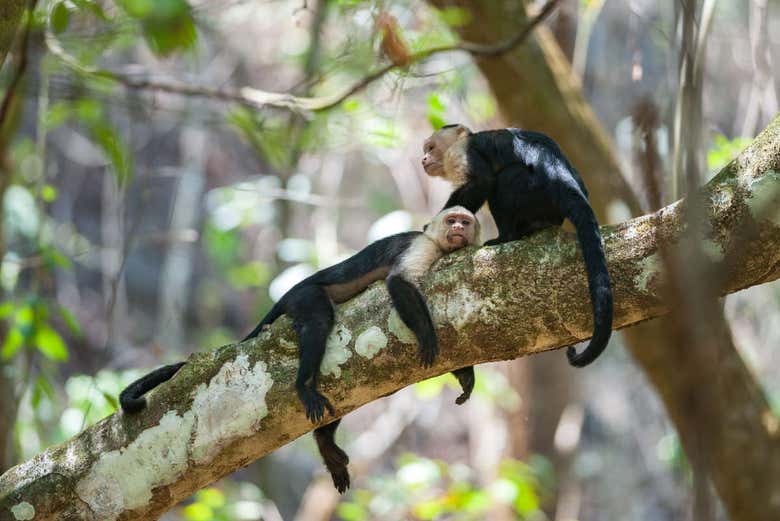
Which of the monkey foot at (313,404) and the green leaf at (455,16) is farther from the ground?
Answer: the green leaf at (455,16)

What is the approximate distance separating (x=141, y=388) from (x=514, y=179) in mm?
1580

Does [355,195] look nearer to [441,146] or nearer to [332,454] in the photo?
[441,146]

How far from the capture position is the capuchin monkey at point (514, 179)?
302cm

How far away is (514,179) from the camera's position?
3352mm

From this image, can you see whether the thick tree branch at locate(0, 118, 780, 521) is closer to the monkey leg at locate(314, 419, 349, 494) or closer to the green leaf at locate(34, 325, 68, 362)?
the monkey leg at locate(314, 419, 349, 494)

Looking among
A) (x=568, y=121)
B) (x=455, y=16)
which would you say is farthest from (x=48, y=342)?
(x=568, y=121)

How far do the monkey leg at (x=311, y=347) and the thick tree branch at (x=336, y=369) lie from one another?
0.03m

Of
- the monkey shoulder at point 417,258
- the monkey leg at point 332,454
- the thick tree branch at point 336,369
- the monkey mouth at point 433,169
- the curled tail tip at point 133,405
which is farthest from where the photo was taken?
the monkey mouth at point 433,169

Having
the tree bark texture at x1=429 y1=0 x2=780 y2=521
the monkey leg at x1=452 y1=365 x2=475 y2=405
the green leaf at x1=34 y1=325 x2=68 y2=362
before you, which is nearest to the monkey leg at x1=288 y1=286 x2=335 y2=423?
the monkey leg at x1=452 y1=365 x2=475 y2=405

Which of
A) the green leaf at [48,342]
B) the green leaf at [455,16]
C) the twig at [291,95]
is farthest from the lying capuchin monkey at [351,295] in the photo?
the green leaf at [455,16]

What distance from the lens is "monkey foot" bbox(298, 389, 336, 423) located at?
2.57 m

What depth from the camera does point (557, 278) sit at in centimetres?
253

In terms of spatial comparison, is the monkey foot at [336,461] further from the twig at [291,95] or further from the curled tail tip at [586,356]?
the twig at [291,95]

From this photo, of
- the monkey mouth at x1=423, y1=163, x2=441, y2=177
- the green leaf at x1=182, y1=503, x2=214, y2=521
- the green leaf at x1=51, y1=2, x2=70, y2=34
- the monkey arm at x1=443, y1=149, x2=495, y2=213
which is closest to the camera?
the monkey arm at x1=443, y1=149, x2=495, y2=213
